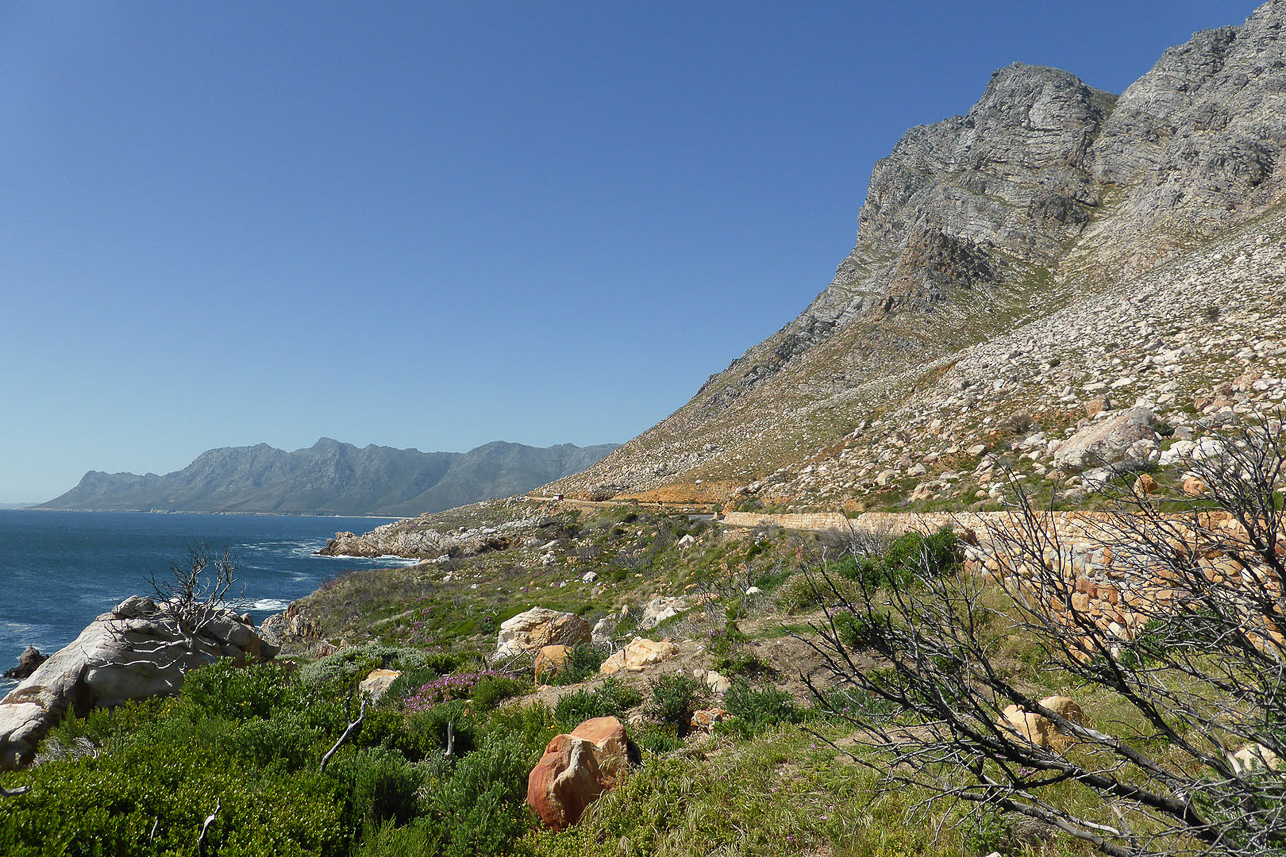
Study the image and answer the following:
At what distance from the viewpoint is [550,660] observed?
11.9 m

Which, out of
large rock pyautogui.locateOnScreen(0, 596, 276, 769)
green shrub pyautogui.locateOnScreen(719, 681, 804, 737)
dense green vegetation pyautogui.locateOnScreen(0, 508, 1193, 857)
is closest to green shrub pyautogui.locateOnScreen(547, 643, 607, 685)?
dense green vegetation pyautogui.locateOnScreen(0, 508, 1193, 857)

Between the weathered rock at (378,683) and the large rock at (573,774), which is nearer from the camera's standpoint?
the large rock at (573,774)

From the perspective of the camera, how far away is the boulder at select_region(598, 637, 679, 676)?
422 inches

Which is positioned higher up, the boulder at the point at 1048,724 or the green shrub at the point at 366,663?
the boulder at the point at 1048,724

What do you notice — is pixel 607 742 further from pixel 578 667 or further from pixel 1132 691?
pixel 1132 691

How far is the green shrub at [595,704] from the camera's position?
27.4ft

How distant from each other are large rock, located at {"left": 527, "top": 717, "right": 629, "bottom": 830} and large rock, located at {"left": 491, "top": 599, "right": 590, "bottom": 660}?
309 inches

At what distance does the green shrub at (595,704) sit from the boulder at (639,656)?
61.4 inches

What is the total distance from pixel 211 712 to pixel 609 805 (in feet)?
20.9

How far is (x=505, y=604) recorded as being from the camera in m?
25.5

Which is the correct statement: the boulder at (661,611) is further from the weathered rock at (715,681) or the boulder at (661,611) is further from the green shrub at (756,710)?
the green shrub at (756,710)

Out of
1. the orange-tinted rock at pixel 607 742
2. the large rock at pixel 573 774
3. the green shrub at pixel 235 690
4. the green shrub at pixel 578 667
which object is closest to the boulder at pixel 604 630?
the green shrub at pixel 578 667

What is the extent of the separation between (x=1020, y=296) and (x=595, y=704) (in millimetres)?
56742

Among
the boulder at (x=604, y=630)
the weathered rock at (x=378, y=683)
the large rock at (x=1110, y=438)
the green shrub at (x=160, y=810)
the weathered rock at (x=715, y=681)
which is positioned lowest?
the boulder at (x=604, y=630)
